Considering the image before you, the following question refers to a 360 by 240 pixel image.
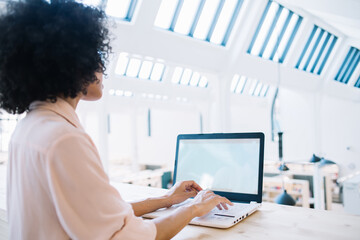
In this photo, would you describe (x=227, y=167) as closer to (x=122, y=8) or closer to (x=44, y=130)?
(x=44, y=130)

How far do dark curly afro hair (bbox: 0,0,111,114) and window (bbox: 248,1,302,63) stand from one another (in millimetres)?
8544

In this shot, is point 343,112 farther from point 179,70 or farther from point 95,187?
point 95,187

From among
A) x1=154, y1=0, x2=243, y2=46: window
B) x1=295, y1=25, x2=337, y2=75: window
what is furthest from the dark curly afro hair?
x1=295, y1=25, x2=337, y2=75: window

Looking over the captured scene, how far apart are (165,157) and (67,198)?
17.2 m

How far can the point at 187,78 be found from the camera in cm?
1322

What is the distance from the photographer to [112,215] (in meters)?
0.80

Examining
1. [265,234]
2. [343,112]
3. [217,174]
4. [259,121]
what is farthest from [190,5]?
[259,121]

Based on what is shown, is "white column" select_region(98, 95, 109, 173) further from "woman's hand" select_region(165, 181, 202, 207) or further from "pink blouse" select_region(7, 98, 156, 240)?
"pink blouse" select_region(7, 98, 156, 240)

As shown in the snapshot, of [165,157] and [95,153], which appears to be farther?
[165,157]

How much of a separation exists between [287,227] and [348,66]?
1331cm

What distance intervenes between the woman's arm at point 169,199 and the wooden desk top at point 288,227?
0.73 ft

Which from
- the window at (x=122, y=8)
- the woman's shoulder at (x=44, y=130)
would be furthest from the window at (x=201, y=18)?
the woman's shoulder at (x=44, y=130)

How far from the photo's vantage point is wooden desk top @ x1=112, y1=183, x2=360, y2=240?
106 centimetres

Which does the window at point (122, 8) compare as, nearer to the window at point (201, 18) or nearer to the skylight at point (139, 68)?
the window at point (201, 18)
